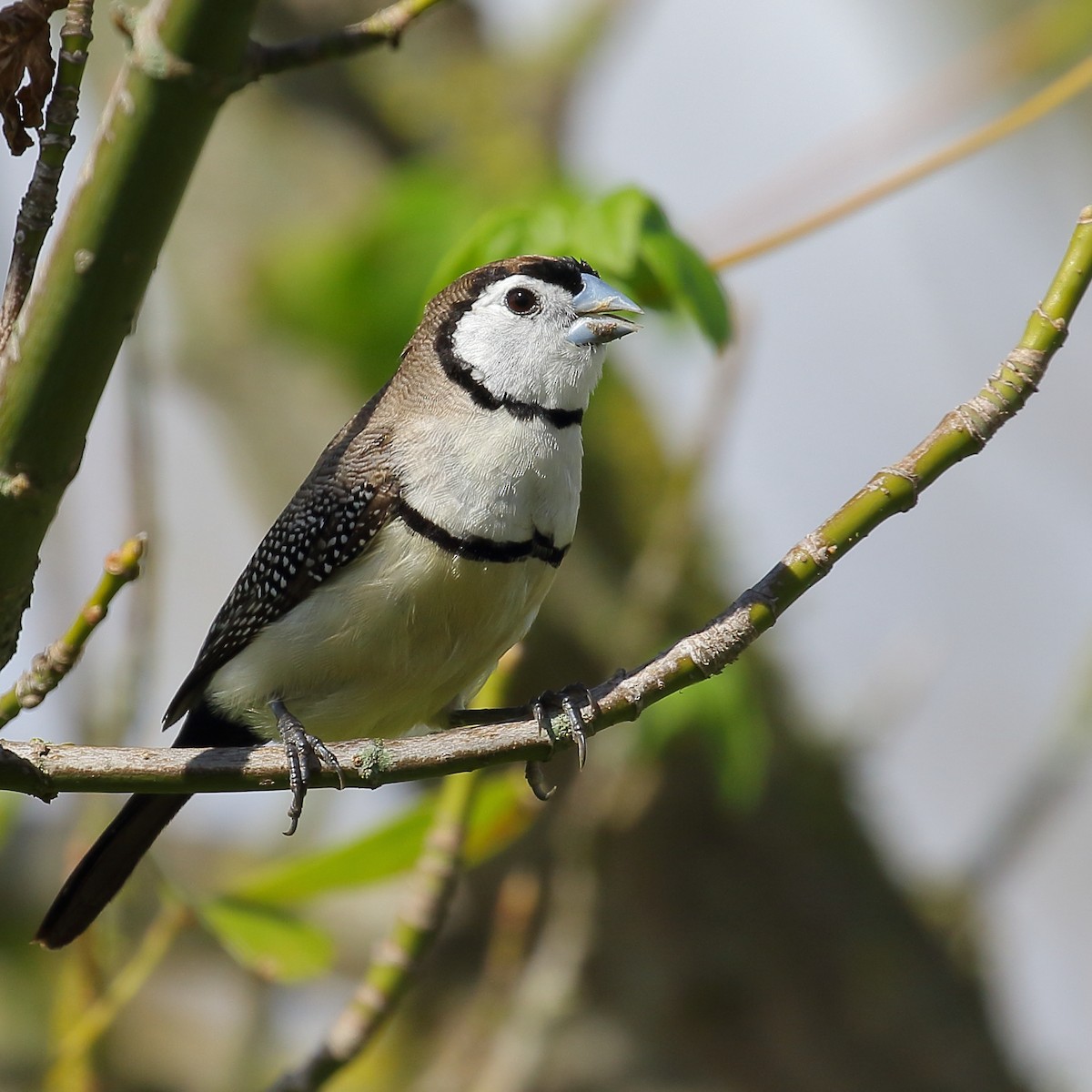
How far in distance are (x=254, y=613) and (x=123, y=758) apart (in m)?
1.50

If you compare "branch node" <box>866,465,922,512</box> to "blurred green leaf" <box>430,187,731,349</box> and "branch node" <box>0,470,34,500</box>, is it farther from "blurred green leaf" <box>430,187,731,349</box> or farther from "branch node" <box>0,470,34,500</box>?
"branch node" <box>0,470,34,500</box>

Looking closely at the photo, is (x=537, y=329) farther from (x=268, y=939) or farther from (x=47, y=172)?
(x=47, y=172)

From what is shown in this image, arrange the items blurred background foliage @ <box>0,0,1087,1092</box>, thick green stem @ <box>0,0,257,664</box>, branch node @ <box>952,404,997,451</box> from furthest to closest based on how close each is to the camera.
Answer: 1. blurred background foliage @ <box>0,0,1087,1092</box>
2. branch node @ <box>952,404,997,451</box>
3. thick green stem @ <box>0,0,257,664</box>

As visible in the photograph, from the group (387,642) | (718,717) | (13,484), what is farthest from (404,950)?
(718,717)

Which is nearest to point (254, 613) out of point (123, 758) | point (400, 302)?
point (400, 302)

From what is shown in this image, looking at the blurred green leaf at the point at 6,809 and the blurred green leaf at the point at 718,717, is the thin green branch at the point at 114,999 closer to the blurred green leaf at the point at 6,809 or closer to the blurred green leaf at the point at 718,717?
the blurred green leaf at the point at 6,809

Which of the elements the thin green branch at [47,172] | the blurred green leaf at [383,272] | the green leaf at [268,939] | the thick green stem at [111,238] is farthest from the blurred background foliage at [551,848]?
the thick green stem at [111,238]

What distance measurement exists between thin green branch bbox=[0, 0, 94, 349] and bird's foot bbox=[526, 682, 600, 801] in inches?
37.6

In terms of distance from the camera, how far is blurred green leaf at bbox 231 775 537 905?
124 inches

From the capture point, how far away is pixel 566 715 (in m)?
2.46

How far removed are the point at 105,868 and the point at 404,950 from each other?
78cm

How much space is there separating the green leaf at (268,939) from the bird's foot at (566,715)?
0.58 metres

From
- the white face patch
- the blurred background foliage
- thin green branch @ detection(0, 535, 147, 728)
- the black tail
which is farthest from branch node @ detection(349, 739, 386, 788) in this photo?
the blurred background foliage

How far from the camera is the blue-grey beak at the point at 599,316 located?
11.2ft
